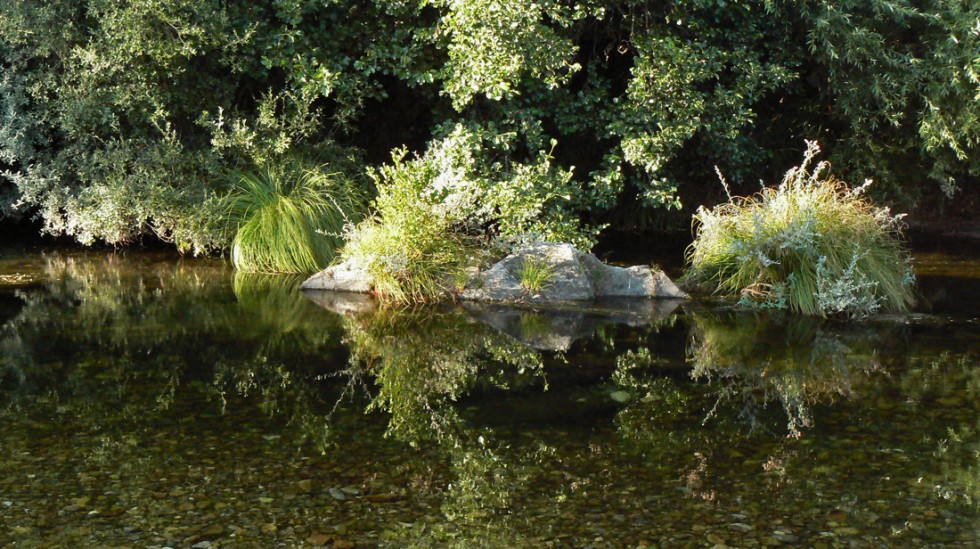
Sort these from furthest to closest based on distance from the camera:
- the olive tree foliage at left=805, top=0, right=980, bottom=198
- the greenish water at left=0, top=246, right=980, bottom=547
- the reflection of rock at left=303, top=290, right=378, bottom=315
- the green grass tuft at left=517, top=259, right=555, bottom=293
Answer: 1. the olive tree foliage at left=805, top=0, right=980, bottom=198
2. the green grass tuft at left=517, top=259, right=555, bottom=293
3. the reflection of rock at left=303, top=290, right=378, bottom=315
4. the greenish water at left=0, top=246, right=980, bottom=547

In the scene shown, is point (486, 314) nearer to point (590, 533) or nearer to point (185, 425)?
point (185, 425)

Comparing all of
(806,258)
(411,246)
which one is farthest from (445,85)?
(806,258)

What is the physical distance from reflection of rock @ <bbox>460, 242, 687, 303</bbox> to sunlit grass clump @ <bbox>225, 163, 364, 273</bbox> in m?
2.20

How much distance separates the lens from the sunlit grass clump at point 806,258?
9.24m

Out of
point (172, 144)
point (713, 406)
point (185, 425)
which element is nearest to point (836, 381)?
point (713, 406)

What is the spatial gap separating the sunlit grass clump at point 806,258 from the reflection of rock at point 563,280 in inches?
21.9

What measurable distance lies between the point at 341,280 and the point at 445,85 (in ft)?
8.01

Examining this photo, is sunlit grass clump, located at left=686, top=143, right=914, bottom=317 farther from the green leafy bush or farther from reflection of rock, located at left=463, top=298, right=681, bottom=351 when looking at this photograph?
the green leafy bush

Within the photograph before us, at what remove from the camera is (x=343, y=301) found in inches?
392

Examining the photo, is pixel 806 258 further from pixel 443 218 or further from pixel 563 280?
pixel 443 218

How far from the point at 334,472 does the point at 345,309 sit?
14.7ft

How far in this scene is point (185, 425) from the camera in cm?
591

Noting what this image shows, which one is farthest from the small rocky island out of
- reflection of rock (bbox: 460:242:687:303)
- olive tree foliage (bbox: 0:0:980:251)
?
olive tree foliage (bbox: 0:0:980:251)

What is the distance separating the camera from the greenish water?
15.0 ft
